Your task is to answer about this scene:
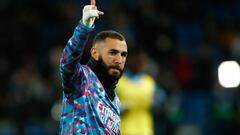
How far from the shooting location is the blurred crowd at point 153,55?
11.0 m

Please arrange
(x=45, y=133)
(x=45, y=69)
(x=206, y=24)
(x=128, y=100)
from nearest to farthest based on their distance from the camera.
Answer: (x=128, y=100), (x=45, y=133), (x=45, y=69), (x=206, y=24)

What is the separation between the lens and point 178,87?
38.0ft

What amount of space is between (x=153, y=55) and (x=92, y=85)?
7262 mm

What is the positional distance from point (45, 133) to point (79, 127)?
5616 mm

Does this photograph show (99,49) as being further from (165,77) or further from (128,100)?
(165,77)

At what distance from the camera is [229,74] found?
38.6 feet

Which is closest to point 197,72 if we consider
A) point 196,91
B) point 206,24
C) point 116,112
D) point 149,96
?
point 196,91

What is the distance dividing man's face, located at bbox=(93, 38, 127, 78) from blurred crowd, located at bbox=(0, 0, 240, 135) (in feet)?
13.7

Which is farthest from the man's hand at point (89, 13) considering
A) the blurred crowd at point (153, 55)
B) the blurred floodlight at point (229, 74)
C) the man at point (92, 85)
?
the blurred floodlight at point (229, 74)

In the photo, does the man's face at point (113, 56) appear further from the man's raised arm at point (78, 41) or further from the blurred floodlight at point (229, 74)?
the blurred floodlight at point (229, 74)

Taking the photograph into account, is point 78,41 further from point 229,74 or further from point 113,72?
point 229,74

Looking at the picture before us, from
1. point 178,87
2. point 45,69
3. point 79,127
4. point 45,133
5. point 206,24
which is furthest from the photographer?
point 206,24

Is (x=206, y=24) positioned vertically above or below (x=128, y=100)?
above

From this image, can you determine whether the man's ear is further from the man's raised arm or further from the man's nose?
the man's raised arm
